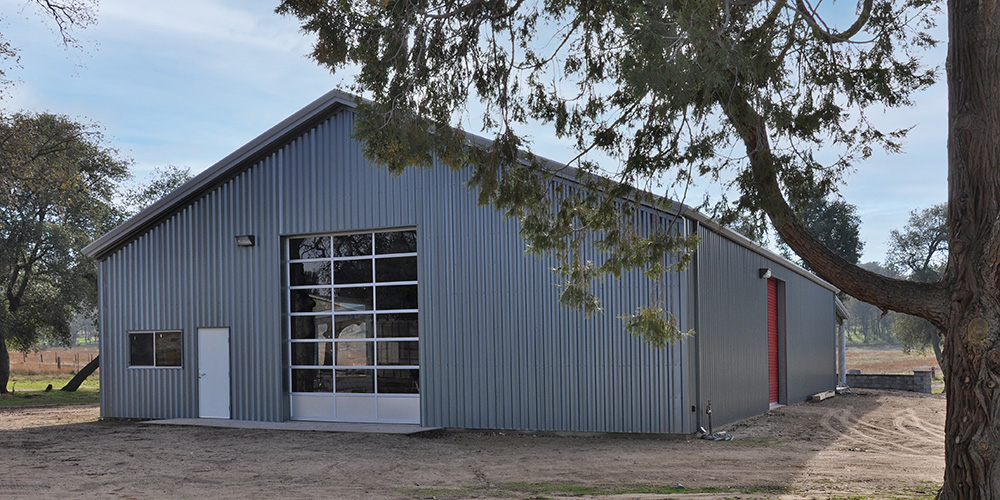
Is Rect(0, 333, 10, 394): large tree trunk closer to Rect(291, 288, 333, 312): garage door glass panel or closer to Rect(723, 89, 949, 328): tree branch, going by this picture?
Rect(291, 288, 333, 312): garage door glass panel

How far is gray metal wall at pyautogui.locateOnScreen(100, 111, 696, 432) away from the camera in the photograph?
1424 centimetres

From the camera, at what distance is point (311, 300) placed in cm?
1722

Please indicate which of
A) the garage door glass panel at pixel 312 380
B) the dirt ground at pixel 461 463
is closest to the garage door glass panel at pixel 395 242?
the garage door glass panel at pixel 312 380

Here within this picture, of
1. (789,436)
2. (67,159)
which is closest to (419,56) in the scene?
(789,436)

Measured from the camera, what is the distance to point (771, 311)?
806 inches

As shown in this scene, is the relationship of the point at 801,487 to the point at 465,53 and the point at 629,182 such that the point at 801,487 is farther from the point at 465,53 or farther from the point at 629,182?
the point at 465,53

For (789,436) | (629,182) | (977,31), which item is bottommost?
(789,436)

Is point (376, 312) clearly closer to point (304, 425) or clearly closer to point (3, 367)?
point (304, 425)

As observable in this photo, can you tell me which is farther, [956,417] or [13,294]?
[13,294]

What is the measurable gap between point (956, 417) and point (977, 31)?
11.4 feet

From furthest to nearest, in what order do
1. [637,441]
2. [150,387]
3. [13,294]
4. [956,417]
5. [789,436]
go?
1. [13,294]
2. [150,387]
3. [789,436]
4. [637,441]
5. [956,417]

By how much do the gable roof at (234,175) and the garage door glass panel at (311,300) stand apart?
9.39 ft

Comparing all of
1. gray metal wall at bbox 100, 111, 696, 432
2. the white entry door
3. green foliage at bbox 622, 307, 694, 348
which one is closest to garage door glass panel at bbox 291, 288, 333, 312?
gray metal wall at bbox 100, 111, 696, 432

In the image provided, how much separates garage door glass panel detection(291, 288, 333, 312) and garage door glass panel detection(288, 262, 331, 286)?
16 cm
